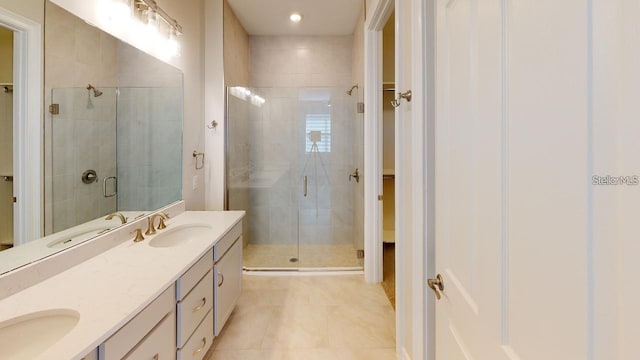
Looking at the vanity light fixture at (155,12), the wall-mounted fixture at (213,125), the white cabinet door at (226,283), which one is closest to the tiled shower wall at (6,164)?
the white cabinet door at (226,283)

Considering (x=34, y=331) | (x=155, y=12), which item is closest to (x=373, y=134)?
(x=155, y=12)

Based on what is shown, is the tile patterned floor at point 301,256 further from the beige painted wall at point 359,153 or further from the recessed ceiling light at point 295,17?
the recessed ceiling light at point 295,17

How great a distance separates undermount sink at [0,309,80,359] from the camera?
0.89 meters

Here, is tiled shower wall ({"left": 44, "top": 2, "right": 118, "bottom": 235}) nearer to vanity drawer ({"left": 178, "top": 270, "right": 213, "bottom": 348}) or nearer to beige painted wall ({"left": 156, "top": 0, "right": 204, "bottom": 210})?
vanity drawer ({"left": 178, "top": 270, "right": 213, "bottom": 348})

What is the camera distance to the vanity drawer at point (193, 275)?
4.33 feet

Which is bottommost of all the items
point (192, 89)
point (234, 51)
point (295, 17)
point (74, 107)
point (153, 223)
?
point (153, 223)

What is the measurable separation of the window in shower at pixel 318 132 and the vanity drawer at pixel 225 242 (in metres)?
1.58

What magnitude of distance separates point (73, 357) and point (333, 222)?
2968mm

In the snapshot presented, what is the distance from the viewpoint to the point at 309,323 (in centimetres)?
216

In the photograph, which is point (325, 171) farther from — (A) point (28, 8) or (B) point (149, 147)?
(A) point (28, 8)
